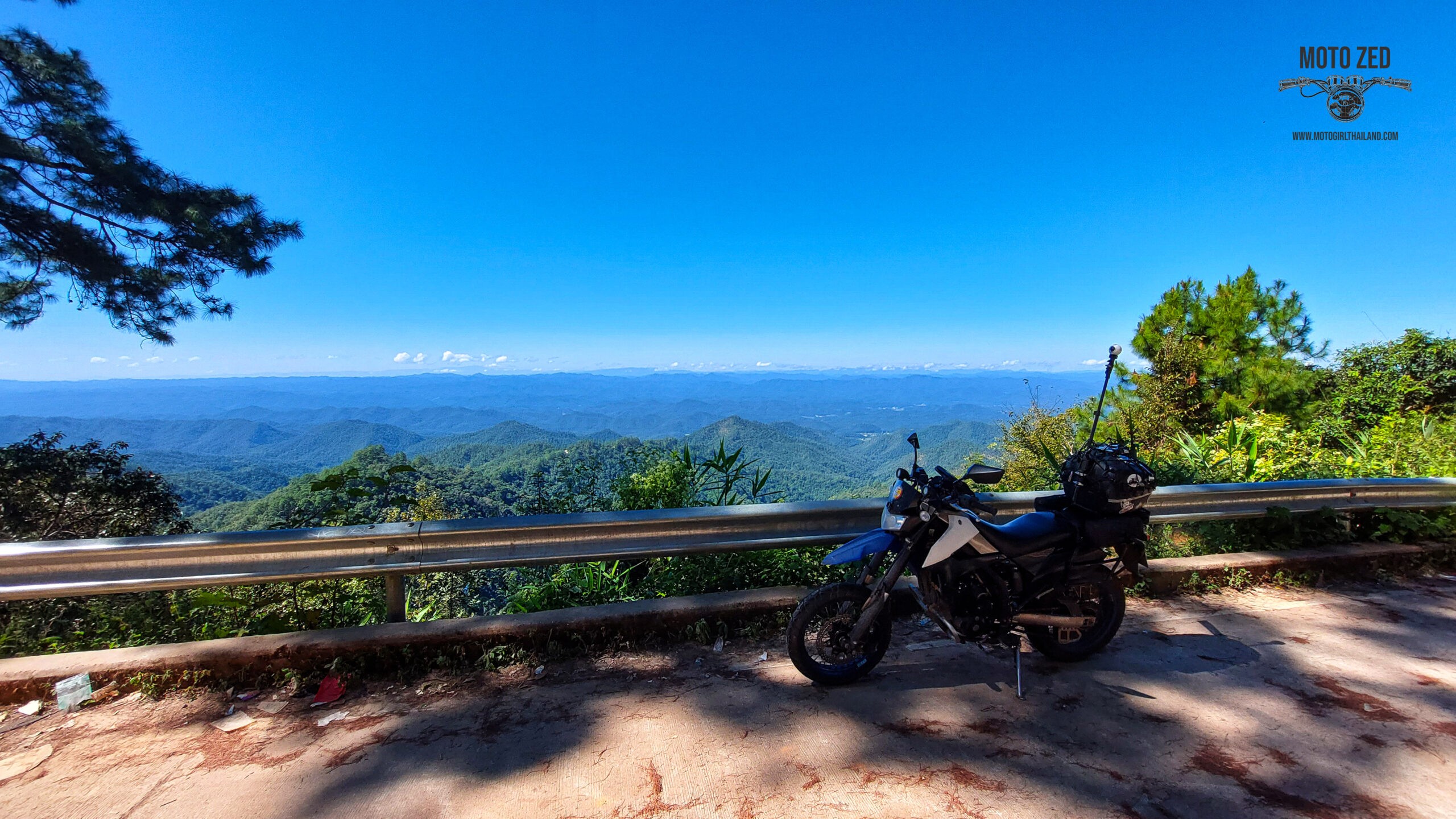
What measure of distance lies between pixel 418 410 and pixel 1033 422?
161 metres

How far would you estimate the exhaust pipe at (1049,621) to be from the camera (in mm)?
2596

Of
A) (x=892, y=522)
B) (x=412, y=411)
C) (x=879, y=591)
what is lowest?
(x=412, y=411)

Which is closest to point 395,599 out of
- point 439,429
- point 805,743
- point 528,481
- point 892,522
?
point 528,481

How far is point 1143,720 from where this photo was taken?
2289 millimetres

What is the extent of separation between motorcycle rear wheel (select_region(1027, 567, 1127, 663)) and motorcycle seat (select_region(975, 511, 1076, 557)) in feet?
0.87

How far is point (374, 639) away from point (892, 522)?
2.58 metres

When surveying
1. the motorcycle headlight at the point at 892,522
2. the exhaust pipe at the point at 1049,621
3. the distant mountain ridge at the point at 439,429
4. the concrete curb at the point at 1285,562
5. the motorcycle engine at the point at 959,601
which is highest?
the motorcycle headlight at the point at 892,522

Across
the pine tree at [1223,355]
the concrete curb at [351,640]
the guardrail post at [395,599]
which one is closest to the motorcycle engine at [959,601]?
the concrete curb at [351,640]

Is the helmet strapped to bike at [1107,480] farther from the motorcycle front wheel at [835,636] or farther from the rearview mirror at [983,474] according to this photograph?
the motorcycle front wheel at [835,636]

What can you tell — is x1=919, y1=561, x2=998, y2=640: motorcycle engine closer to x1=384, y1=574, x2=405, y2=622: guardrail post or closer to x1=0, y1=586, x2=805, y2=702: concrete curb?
x1=0, y1=586, x2=805, y2=702: concrete curb

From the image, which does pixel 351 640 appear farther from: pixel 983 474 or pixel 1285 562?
pixel 1285 562

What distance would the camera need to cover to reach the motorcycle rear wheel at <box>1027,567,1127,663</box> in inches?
108

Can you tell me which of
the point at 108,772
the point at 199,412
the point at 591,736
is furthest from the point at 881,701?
the point at 199,412

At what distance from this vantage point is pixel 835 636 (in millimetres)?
2559
